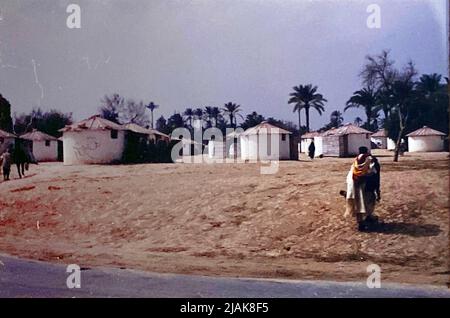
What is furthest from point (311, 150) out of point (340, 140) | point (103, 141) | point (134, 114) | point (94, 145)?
point (94, 145)

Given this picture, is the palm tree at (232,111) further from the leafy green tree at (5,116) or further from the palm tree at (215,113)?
the leafy green tree at (5,116)

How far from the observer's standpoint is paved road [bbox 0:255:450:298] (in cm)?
545

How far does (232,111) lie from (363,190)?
2.28m

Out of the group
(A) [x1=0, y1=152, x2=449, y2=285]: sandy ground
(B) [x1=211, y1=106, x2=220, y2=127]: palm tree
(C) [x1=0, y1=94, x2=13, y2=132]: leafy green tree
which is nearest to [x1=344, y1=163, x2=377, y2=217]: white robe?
(A) [x1=0, y1=152, x2=449, y2=285]: sandy ground

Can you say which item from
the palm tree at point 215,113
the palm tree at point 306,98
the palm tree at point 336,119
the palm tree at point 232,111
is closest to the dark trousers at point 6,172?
the palm tree at point 215,113

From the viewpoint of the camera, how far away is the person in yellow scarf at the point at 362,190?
6652 mm

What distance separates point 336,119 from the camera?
7.59 metres

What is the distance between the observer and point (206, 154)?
833 cm

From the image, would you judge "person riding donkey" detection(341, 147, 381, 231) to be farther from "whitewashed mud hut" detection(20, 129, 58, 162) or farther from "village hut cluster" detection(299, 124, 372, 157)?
"whitewashed mud hut" detection(20, 129, 58, 162)
